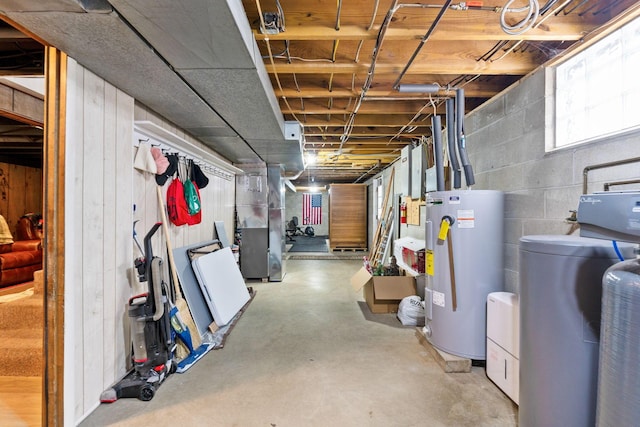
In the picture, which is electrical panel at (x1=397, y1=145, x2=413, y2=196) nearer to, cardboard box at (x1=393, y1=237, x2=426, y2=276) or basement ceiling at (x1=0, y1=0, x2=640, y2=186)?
cardboard box at (x1=393, y1=237, x2=426, y2=276)

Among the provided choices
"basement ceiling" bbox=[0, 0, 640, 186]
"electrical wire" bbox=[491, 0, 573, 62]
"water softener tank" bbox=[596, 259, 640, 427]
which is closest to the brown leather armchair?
"basement ceiling" bbox=[0, 0, 640, 186]

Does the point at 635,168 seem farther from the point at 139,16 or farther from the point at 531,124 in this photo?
the point at 139,16

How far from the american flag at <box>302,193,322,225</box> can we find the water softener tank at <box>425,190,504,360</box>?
1095 centimetres

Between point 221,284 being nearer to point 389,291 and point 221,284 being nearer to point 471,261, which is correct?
point 389,291

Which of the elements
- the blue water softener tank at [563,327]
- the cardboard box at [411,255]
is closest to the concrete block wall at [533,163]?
the blue water softener tank at [563,327]

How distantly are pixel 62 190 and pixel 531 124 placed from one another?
3131mm

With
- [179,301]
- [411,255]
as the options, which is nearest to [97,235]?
[179,301]

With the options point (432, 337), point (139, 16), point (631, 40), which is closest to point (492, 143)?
point (631, 40)

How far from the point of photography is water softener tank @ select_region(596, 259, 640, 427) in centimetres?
94

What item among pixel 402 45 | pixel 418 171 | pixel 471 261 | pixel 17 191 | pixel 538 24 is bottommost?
pixel 471 261

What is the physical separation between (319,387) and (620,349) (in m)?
1.61

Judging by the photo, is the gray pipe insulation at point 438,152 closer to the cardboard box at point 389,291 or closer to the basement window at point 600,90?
the basement window at point 600,90

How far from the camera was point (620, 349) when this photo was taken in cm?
98

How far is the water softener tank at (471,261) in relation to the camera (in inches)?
84.8
